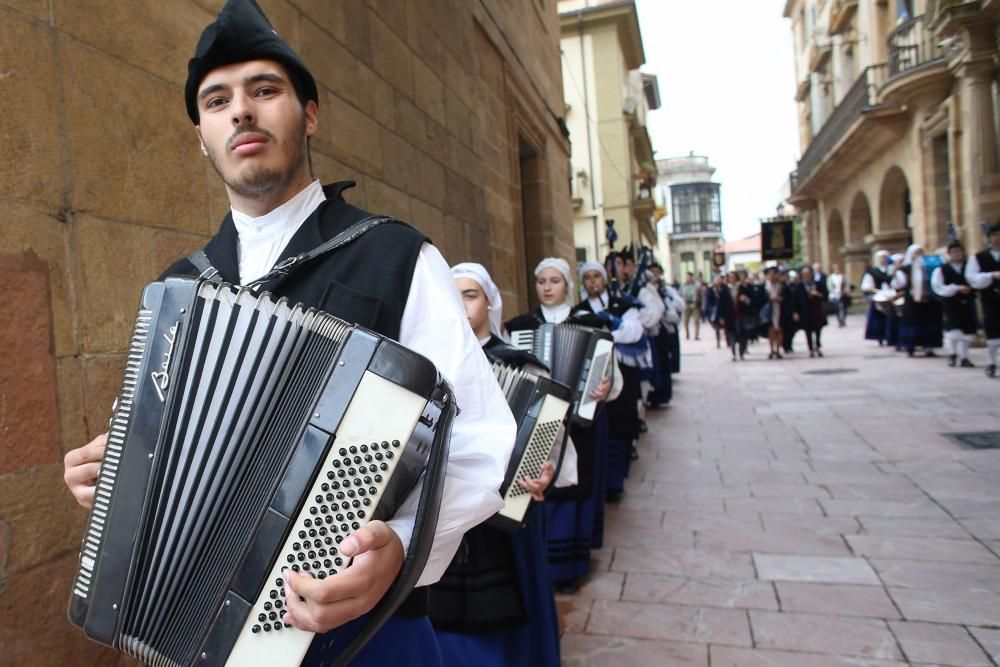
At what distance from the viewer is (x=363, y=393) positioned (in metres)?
1.13

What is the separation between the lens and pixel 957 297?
10414mm

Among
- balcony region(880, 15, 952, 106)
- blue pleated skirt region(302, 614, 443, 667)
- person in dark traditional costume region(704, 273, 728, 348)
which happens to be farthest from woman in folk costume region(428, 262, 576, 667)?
balcony region(880, 15, 952, 106)

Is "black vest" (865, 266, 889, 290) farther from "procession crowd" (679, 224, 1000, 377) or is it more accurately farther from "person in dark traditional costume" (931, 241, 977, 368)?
"person in dark traditional costume" (931, 241, 977, 368)

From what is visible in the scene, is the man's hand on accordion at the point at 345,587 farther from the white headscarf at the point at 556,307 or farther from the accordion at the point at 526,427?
the white headscarf at the point at 556,307

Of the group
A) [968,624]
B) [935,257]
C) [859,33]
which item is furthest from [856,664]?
[859,33]

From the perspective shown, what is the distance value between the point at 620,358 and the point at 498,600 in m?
3.79

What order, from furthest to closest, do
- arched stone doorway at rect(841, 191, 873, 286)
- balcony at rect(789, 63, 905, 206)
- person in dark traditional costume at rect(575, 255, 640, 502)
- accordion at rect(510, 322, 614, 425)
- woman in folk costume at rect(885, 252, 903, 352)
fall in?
arched stone doorway at rect(841, 191, 873, 286), balcony at rect(789, 63, 905, 206), woman in folk costume at rect(885, 252, 903, 352), person in dark traditional costume at rect(575, 255, 640, 502), accordion at rect(510, 322, 614, 425)

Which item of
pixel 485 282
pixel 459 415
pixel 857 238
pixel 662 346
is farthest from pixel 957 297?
pixel 857 238

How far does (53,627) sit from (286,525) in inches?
50.9

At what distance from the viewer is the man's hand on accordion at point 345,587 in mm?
1072

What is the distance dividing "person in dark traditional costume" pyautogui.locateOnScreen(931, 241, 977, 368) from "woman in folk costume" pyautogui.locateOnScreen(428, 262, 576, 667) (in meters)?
9.76

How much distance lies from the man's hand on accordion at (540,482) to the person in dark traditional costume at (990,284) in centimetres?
896

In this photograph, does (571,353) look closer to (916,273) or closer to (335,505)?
(335,505)

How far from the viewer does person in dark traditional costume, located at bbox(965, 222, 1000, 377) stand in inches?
371
